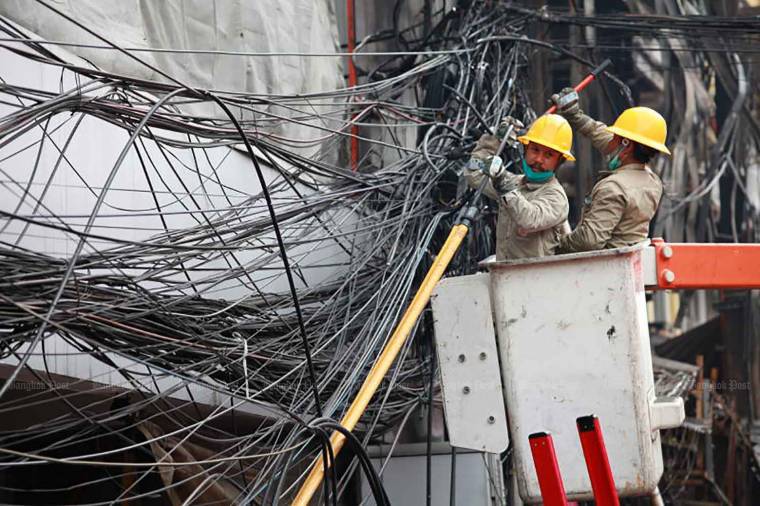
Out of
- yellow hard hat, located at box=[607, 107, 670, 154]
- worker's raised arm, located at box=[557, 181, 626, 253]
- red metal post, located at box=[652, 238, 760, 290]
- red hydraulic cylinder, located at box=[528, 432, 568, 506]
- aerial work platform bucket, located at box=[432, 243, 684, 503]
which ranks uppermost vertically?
yellow hard hat, located at box=[607, 107, 670, 154]

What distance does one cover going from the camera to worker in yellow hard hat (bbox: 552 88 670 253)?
4.93m

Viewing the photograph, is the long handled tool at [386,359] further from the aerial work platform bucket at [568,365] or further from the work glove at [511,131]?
the work glove at [511,131]

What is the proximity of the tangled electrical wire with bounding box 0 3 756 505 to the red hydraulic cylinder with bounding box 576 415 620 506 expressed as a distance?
35.2 inches

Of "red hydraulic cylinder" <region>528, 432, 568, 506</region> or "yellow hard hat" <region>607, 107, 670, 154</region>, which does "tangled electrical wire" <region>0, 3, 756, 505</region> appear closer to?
"red hydraulic cylinder" <region>528, 432, 568, 506</region>

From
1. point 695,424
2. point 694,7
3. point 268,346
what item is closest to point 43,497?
point 268,346

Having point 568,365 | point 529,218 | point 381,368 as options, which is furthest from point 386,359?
point 529,218

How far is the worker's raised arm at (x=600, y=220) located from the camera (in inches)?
192

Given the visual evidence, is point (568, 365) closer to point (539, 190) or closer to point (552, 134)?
point (539, 190)

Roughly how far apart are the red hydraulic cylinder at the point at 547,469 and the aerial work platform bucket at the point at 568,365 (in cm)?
30

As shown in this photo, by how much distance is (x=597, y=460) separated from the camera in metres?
3.94

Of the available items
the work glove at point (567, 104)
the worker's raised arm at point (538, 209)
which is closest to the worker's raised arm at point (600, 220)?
the worker's raised arm at point (538, 209)

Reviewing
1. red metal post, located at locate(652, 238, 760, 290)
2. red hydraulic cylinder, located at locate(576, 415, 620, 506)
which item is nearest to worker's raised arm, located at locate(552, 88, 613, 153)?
red metal post, located at locate(652, 238, 760, 290)

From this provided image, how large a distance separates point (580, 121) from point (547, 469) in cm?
252

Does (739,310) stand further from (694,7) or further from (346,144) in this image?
(346,144)
